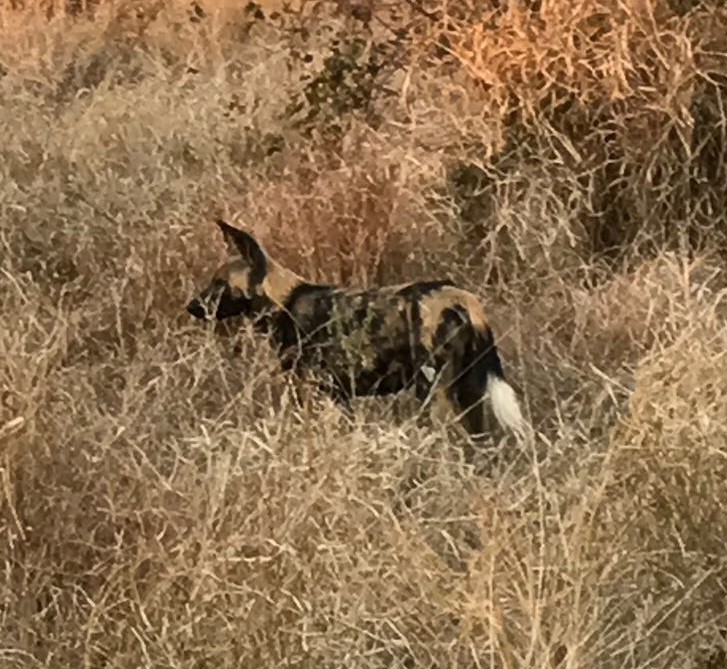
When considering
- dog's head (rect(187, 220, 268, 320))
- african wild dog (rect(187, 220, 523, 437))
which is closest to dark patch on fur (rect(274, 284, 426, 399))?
african wild dog (rect(187, 220, 523, 437))

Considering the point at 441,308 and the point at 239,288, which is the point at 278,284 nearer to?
the point at 239,288

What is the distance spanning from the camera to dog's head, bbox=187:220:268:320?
3434 mm

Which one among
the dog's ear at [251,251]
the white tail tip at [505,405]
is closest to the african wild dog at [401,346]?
the white tail tip at [505,405]

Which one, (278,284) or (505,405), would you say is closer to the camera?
(505,405)

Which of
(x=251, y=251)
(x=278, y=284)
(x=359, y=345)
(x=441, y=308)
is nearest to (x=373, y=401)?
(x=359, y=345)

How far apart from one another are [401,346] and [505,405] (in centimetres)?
28

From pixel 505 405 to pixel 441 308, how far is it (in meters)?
0.27

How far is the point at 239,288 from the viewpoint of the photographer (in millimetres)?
3451

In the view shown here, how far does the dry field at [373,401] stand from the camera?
233cm

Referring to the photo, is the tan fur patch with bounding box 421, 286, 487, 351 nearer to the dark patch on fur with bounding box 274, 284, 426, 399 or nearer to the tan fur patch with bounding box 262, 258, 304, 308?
the dark patch on fur with bounding box 274, 284, 426, 399

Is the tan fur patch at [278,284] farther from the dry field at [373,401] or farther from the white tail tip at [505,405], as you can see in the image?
the white tail tip at [505,405]

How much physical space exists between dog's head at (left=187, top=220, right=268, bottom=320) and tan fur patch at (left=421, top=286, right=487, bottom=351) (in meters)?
0.41

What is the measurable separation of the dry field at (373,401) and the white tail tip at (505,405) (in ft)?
0.10

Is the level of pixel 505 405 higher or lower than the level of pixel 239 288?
lower
